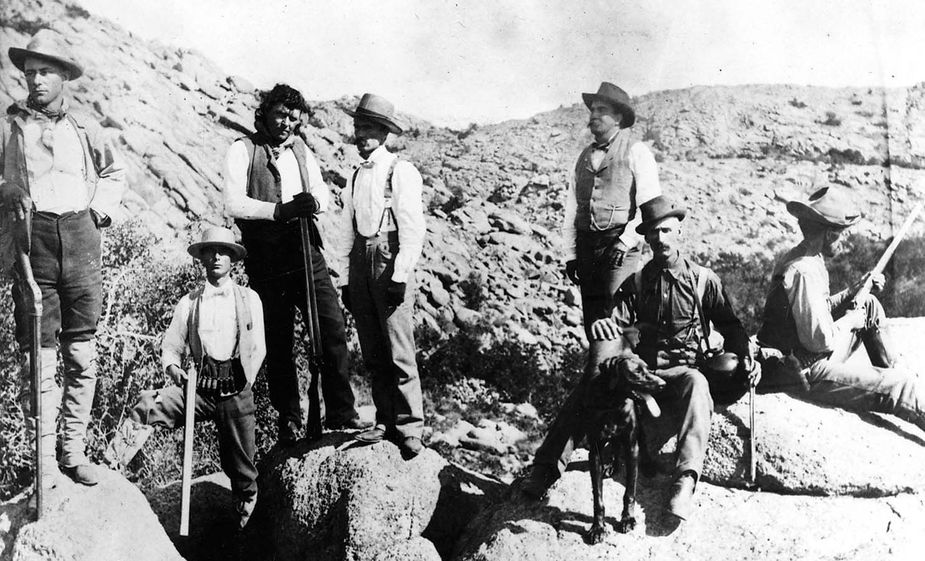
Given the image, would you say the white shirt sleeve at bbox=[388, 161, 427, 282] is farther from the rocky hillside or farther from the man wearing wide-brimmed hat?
the rocky hillside

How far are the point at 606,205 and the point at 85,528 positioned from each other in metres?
4.23

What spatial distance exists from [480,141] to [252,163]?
22.4 feet

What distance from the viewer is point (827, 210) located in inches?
232

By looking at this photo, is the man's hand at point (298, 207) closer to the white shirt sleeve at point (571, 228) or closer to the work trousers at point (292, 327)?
the work trousers at point (292, 327)

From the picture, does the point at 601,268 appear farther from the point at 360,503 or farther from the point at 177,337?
the point at 177,337

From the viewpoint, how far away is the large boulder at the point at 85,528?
5305 mm

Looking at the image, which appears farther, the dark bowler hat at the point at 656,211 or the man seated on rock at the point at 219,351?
the man seated on rock at the point at 219,351

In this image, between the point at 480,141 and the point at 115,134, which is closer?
the point at 115,134

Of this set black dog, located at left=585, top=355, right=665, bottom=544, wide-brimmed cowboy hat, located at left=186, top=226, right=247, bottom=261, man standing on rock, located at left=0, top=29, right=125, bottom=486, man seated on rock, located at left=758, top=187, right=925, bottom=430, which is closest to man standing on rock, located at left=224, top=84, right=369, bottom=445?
wide-brimmed cowboy hat, located at left=186, top=226, right=247, bottom=261

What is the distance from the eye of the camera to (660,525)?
17.3 ft

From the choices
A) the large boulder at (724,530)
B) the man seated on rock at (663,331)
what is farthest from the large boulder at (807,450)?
the man seated on rock at (663,331)

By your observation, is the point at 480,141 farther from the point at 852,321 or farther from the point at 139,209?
the point at 852,321

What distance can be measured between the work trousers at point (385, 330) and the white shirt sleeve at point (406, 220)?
107 mm

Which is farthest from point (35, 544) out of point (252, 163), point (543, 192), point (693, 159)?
point (693, 159)
